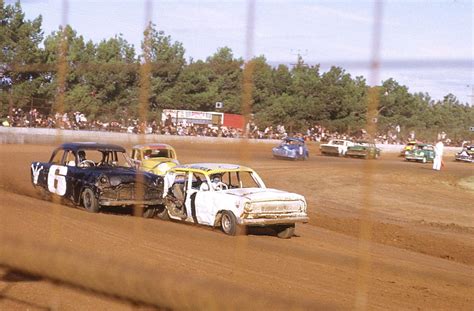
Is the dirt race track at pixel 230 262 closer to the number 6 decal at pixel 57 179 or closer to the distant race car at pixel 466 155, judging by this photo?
the number 6 decal at pixel 57 179

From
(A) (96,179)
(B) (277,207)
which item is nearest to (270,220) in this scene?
(B) (277,207)

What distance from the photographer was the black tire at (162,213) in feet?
41.3

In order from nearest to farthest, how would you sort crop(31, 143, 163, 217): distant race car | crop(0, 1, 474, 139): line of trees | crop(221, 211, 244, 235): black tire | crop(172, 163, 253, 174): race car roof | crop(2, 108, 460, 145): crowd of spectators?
crop(0, 1, 474, 139): line of trees
crop(2, 108, 460, 145): crowd of spectators
crop(221, 211, 244, 235): black tire
crop(172, 163, 253, 174): race car roof
crop(31, 143, 163, 217): distant race car

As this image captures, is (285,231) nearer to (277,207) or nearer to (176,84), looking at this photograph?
(277,207)

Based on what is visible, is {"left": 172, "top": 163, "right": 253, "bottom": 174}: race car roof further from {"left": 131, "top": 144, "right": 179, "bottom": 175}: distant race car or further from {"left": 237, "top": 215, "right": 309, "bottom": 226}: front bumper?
{"left": 131, "top": 144, "right": 179, "bottom": 175}: distant race car

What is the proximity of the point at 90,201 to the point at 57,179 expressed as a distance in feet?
3.94

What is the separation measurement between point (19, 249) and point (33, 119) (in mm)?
2681

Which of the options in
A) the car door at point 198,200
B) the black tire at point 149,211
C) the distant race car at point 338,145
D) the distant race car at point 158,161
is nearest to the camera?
the distant race car at point 338,145

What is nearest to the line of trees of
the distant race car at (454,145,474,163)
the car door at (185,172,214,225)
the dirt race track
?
the dirt race track

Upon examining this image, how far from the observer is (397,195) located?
2216 cm

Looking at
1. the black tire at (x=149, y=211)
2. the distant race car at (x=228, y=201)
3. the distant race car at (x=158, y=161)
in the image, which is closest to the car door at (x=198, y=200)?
the distant race car at (x=228, y=201)

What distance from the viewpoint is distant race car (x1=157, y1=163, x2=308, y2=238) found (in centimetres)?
1102

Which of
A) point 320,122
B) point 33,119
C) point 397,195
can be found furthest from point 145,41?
point 397,195

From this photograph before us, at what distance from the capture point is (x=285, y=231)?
38.1 feet
